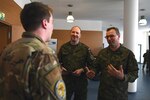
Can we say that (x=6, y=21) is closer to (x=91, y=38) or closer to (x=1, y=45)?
(x=1, y=45)

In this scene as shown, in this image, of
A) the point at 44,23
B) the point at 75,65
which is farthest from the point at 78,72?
the point at 44,23

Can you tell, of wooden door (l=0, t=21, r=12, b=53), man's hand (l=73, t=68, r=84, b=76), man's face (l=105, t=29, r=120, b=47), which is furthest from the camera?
wooden door (l=0, t=21, r=12, b=53)

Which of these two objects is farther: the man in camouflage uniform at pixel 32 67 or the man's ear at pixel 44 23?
the man's ear at pixel 44 23

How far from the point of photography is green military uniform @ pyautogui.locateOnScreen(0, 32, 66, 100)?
A: 101 cm

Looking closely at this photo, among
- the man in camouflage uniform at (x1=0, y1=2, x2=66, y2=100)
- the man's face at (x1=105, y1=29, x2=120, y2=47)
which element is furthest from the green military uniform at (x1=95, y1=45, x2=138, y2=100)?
the man in camouflage uniform at (x1=0, y1=2, x2=66, y2=100)

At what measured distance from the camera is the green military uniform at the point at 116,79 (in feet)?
7.75

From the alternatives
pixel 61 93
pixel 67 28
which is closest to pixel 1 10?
pixel 61 93

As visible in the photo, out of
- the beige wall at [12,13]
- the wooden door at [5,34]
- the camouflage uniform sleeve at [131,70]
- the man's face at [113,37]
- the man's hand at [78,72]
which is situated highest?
the beige wall at [12,13]

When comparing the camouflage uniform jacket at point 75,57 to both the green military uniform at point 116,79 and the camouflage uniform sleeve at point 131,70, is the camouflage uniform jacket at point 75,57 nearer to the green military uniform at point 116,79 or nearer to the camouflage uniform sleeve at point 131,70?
the green military uniform at point 116,79

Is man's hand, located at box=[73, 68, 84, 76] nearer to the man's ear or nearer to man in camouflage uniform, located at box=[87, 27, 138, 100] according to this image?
man in camouflage uniform, located at box=[87, 27, 138, 100]

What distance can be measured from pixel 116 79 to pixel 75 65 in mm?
776

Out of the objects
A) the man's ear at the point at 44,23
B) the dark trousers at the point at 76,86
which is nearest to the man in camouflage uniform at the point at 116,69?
the dark trousers at the point at 76,86

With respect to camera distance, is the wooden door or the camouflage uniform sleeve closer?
the camouflage uniform sleeve

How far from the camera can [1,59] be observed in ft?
3.72
